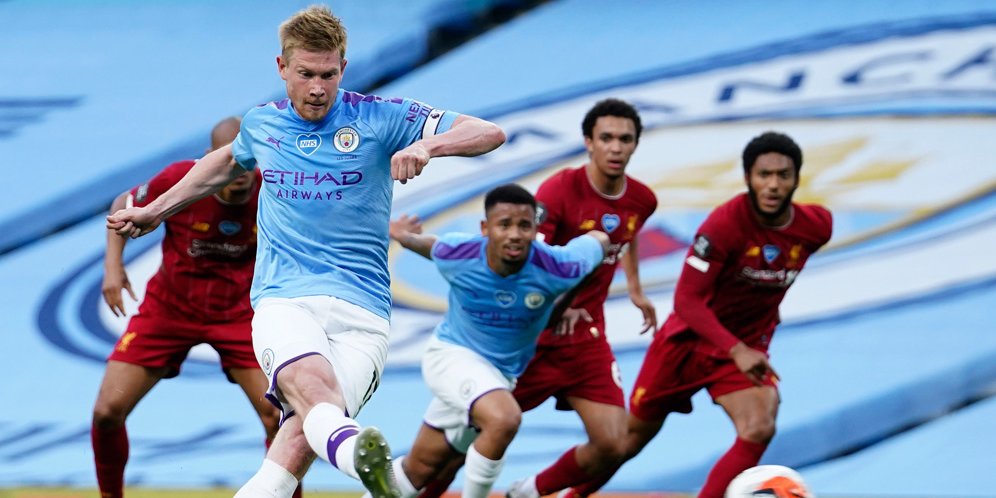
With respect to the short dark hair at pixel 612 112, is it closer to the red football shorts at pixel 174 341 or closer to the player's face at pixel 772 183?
the player's face at pixel 772 183

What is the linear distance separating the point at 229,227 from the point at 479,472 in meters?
1.77

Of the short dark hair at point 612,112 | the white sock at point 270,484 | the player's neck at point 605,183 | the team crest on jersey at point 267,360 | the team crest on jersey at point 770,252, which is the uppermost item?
the short dark hair at point 612,112

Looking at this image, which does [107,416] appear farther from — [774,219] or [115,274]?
[774,219]

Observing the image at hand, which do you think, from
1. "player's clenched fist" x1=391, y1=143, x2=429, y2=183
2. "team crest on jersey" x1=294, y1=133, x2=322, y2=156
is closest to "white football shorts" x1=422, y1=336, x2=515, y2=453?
"team crest on jersey" x1=294, y1=133, x2=322, y2=156

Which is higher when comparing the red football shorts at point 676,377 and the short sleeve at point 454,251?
the short sleeve at point 454,251

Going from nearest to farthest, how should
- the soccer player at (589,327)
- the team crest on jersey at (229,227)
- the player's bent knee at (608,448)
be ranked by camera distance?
1. the team crest on jersey at (229,227)
2. the player's bent knee at (608,448)
3. the soccer player at (589,327)

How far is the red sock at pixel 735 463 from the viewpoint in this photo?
690cm

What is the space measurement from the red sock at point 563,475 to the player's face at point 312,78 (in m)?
2.91

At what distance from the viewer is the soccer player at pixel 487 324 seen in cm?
695

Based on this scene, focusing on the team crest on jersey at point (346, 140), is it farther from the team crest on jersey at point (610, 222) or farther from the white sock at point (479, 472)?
the team crest on jersey at point (610, 222)

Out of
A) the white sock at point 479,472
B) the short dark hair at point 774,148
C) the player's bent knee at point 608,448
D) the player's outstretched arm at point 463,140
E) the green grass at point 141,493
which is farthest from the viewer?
the green grass at point 141,493

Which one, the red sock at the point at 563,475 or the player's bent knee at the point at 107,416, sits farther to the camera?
the red sock at the point at 563,475

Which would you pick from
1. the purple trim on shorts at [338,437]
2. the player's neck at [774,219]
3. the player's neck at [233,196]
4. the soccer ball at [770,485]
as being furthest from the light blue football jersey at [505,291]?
the purple trim on shorts at [338,437]

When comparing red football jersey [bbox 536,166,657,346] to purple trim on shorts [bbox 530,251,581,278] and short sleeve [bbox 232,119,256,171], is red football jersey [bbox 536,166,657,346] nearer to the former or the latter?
purple trim on shorts [bbox 530,251,581,278]
